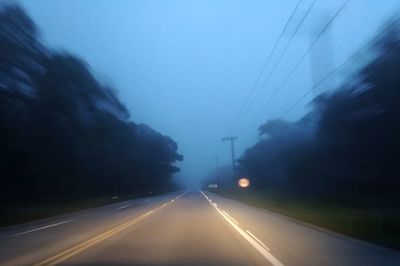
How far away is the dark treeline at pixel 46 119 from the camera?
44156 mm

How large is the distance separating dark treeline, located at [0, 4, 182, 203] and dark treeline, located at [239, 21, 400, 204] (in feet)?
66.5

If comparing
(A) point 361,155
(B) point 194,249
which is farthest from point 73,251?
(A) point 361,155

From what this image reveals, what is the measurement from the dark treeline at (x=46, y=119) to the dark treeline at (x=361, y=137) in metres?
20.3

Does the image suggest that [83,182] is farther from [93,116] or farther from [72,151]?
[72,151]

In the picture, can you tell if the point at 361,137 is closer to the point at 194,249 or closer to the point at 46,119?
the point at 46,119

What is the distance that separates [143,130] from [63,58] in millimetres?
80546

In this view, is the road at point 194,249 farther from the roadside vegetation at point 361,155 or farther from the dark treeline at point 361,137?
the dark treeline at point 361,137

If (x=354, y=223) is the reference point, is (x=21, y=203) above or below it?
above

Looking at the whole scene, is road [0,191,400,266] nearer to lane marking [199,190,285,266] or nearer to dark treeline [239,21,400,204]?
lane marking [199,190,285,266]

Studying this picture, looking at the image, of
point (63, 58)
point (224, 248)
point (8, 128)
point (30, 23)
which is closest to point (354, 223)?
point (224, 248)

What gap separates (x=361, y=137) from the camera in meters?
40.3

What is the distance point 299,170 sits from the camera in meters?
67.4

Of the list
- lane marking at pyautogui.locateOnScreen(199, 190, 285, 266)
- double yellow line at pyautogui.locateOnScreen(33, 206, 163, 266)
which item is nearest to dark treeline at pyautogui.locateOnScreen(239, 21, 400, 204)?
lane marking at pyautogui.locateOnScreen(199, 190, 285, 266)

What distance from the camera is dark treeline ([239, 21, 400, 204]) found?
34562mm
